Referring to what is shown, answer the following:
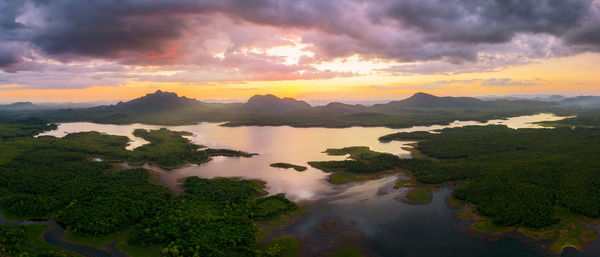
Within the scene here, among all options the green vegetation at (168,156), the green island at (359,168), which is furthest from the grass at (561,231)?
the green vegetation at (168,156)

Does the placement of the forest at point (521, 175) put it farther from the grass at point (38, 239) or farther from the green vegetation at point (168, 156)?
the green vegetation at point (168, 156)

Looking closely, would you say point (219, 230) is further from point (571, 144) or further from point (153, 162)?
point (571, 144)

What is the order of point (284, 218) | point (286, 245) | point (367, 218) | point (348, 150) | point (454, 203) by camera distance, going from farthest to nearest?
point (348, 150) < point (454, 203) < point (284, 218) < point (367, 218) < point (286, 245)

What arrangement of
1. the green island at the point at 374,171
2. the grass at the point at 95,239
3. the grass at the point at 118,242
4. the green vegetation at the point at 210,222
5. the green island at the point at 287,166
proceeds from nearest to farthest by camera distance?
1. the green vegetation at the point at 210,222
2. the grass at the point at 118,242
3. the grass at the point at 95,239
4. the green island at the point at 374,171
5. the green island at the point at 287,166

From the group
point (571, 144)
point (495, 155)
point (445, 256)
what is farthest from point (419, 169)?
point (571, 144)

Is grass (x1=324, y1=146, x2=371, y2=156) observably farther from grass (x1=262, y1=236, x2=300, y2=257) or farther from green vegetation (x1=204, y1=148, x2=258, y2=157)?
grass (x1=262, y1=236, x2=300, y2=257)

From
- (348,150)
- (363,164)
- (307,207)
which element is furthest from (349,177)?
(348,150)

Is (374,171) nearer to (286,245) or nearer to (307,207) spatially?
(307,207)
